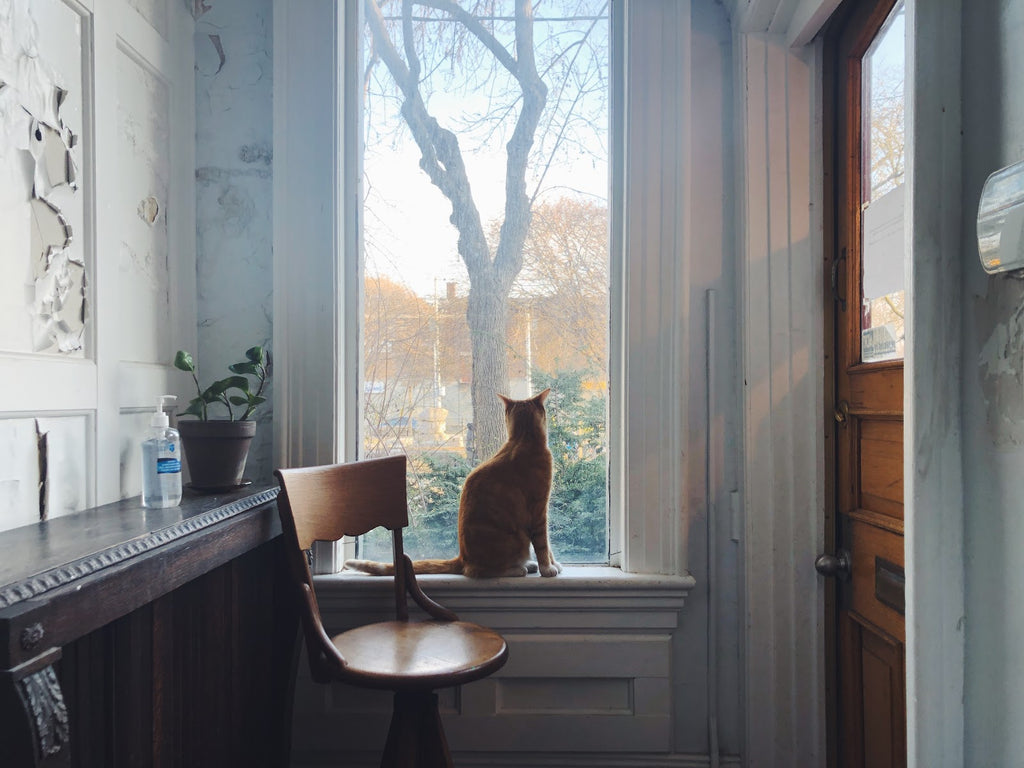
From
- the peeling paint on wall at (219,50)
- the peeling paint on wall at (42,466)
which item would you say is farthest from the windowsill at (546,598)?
the peeling paint on wall at (219,50)

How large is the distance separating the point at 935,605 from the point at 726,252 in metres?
1.19

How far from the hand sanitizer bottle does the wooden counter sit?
0.11ft

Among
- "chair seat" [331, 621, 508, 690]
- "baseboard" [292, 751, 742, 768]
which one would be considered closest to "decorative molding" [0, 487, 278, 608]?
"chair seat" [331, 621, 508, 690]

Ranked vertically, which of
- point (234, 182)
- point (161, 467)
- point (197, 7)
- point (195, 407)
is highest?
point (197, 7)

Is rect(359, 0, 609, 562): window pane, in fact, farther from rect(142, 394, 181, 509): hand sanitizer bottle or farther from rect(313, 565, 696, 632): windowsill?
rect(142, 394, 181, 509): hand sanitizer bottle

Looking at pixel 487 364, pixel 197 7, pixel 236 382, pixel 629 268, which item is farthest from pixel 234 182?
pixel 629 268

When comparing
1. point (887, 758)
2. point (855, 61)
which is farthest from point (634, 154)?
point (887, 758)

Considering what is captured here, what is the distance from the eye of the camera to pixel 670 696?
1.78m

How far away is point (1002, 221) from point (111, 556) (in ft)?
3.94

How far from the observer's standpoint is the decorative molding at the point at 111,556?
0.81m

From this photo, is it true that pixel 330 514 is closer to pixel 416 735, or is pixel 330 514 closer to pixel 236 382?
pixel 236 382

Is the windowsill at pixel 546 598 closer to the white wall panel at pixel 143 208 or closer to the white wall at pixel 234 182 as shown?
the white wall at pixel 234 182

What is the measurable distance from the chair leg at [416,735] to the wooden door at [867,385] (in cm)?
94

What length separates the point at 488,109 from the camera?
6.35 ft
